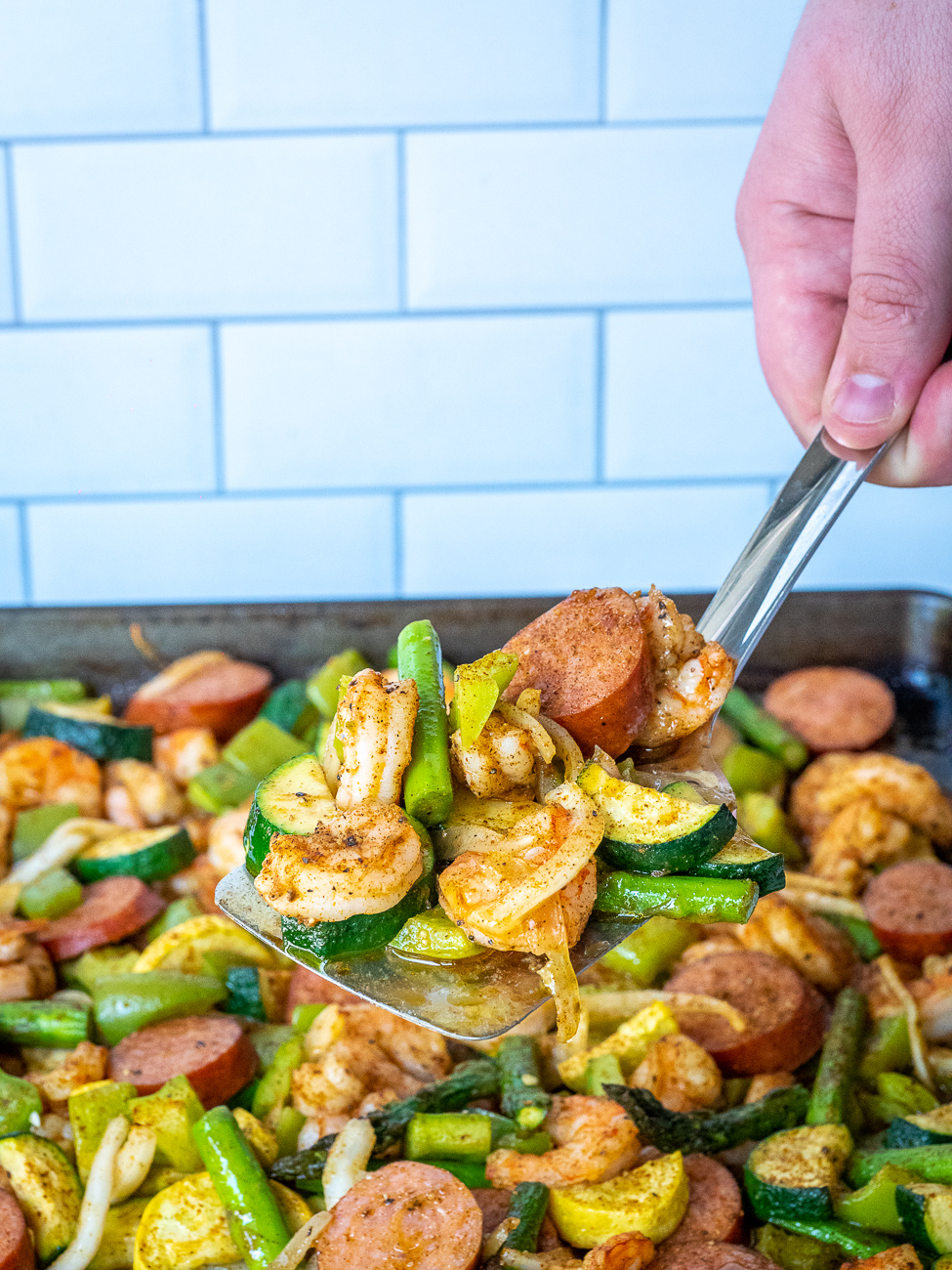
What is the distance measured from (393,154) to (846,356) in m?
1.78

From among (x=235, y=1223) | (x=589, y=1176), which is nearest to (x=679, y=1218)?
(x=589, y=1176)

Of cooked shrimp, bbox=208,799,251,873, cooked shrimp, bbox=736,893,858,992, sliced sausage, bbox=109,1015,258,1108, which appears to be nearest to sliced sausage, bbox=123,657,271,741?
cooked shrimp, bbox=208,799,251,873

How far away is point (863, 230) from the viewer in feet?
6.07

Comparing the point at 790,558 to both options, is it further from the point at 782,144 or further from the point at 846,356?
the point at 782,144

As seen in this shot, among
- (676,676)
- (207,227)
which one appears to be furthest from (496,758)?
(207,227)

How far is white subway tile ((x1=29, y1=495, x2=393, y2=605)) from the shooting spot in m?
3.54

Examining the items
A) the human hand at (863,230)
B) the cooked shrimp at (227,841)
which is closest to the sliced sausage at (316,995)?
the cooked shrimp at (227,841)

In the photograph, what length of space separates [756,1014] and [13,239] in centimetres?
280

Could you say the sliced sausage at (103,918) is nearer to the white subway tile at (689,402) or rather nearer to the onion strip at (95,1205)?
the onion strip at (95,1205)

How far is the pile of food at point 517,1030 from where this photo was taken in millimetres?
1592

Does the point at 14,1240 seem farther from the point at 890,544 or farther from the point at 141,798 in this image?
the point at 890,544

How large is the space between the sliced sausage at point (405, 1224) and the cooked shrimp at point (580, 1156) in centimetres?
12

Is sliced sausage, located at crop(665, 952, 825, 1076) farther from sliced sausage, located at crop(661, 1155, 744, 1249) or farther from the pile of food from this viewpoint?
sliced sausage, located at crop(661, 1155, 744, 1249)

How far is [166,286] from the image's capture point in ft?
11.0
